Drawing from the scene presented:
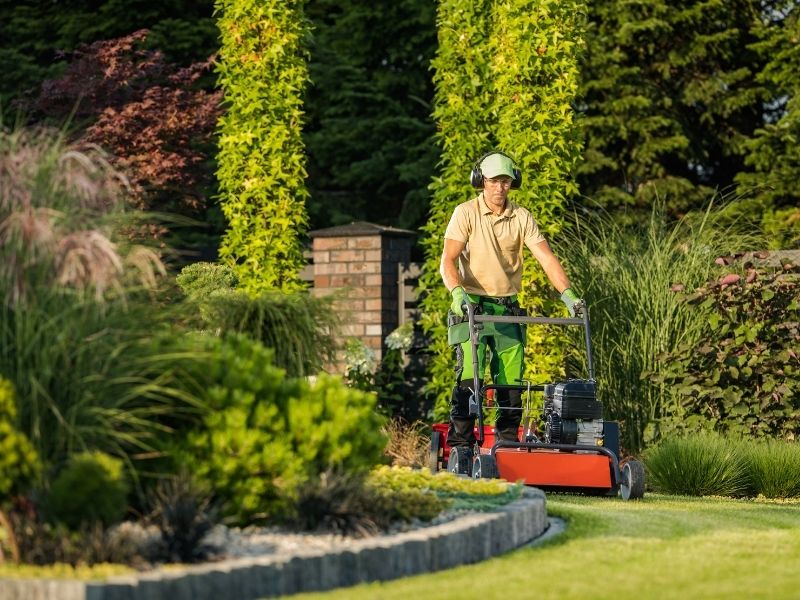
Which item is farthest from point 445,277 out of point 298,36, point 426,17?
point 426,17

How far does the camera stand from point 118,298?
20.0ft

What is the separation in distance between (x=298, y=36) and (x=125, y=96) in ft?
13.9

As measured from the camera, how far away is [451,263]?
29.9ft

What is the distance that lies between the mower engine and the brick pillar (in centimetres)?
473

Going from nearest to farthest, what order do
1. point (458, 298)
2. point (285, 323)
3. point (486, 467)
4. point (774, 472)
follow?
point (486, 467) → point (285, 323) → point (458, 298) → point (774, 472)

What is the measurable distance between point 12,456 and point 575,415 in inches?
157

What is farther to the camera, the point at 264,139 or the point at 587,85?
the point at 587,85

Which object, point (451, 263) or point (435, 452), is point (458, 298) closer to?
point (451, 263)

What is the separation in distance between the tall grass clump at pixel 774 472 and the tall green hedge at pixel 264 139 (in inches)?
180

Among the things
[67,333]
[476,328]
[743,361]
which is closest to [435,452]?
[476,328]

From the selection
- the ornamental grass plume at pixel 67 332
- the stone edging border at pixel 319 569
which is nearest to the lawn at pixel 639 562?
the stone edging border at pixel 319 569

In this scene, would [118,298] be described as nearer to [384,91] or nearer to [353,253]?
[353,253]

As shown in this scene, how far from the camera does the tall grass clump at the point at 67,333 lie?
5.74m

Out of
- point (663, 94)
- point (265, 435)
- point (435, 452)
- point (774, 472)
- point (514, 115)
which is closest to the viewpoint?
point (265, 435)
